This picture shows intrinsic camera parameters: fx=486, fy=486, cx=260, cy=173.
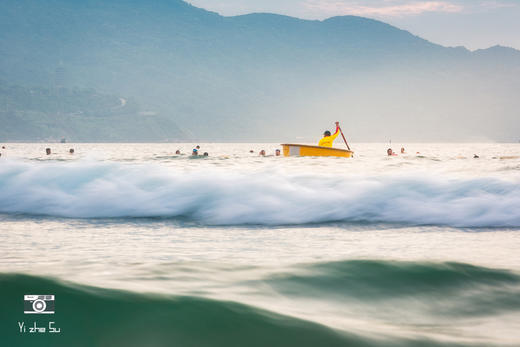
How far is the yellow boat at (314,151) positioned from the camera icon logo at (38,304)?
851 inches

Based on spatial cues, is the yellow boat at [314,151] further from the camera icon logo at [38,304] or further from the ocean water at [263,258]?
the camera icon logo at [38,304]

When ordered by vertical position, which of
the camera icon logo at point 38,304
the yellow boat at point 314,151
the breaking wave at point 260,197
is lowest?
the camera icon logo at point 38,304

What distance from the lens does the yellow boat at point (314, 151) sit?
2450 cm

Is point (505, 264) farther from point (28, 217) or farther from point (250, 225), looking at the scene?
point (28, 217)

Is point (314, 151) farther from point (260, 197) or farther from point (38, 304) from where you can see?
point (38, 304)

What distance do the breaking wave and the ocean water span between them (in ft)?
0.12

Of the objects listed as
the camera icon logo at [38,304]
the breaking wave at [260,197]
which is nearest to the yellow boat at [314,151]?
the breaking wave at [260,197]

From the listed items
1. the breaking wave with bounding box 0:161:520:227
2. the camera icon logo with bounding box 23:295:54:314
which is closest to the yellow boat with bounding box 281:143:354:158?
the breaking wave with bounding box 0:161:520:227

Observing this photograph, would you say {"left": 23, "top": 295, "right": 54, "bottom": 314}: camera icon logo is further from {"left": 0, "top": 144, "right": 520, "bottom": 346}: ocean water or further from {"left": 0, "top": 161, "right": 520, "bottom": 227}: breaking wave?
{"left": 0, "top": 161, "right": 520, "bottom": 227}: breaking wave

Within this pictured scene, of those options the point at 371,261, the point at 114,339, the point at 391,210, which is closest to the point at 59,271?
the point at 114,339

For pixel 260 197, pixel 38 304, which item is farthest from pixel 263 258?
pixel 260 197

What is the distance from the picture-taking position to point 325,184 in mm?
9383

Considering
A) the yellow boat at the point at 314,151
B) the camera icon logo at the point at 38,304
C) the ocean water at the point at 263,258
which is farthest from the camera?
the yellow boat at the point at 314,151

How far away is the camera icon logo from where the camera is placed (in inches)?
123
